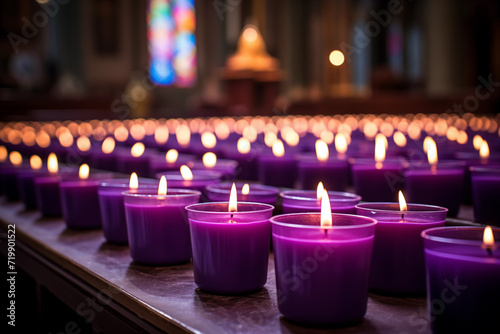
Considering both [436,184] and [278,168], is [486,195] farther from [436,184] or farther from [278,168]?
[278,168]

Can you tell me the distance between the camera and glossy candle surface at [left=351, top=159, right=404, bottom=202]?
161 centimetres

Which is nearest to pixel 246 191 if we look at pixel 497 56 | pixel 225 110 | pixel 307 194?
pixel 307 194

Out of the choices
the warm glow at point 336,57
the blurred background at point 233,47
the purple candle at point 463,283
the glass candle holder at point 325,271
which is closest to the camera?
the purple candle at point 463,283

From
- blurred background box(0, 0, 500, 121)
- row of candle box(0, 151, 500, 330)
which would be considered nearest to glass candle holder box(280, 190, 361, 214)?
row of candle box(0, 151, 500, 330)

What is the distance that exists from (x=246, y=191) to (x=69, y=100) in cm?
779

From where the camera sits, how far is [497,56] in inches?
484

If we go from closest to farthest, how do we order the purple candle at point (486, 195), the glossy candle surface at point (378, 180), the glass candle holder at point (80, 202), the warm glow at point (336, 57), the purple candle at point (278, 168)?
the purple candle at point (486, 195) < the glossy candle surface at point (378, 180) < the glass candle holder at point (80, 202) < the purple candle at point (278, 168) < the warm glow at point (336, 57)

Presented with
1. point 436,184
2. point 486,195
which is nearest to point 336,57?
point 436,184

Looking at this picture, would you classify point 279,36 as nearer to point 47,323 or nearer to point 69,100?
point 69,100

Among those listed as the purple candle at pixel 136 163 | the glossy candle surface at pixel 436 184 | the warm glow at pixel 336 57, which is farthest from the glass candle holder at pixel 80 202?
the warm glow at pixel 336 57

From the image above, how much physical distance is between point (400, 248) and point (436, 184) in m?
0.47

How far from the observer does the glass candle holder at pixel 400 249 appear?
1.05 m

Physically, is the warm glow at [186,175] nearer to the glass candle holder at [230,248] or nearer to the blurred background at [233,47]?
the glass candle holder at [230,248]

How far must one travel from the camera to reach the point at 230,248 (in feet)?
3.58
